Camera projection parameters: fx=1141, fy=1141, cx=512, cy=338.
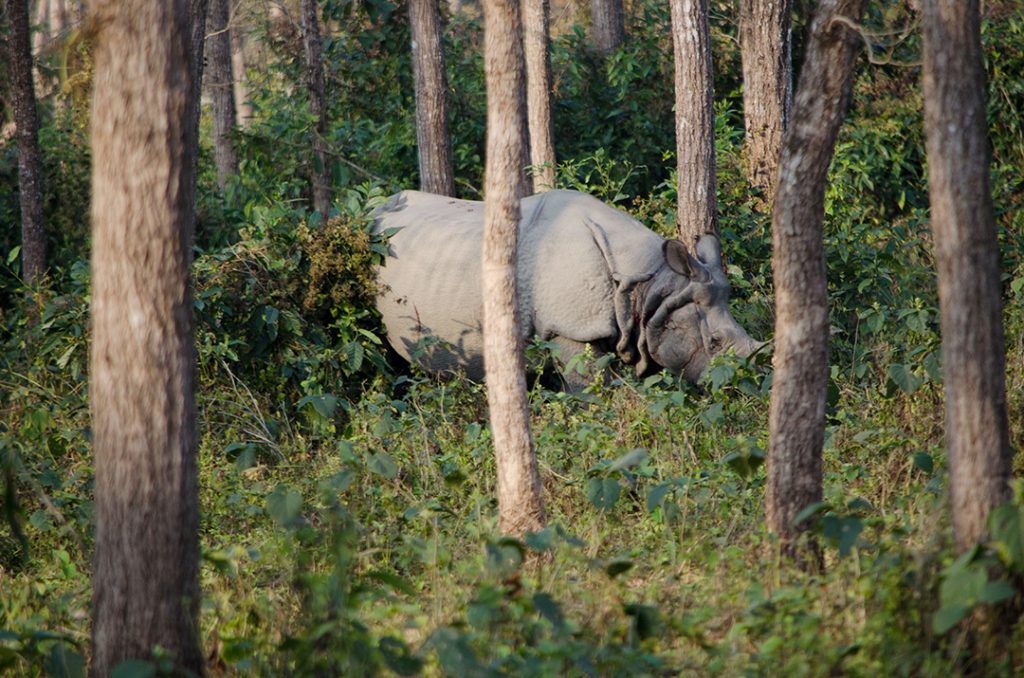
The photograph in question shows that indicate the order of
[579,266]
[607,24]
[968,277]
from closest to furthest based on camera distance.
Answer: [968,277] → [579,266] → [607,24]

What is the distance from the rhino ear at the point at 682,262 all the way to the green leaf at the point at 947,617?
191 inches

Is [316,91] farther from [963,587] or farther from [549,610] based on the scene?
[963,587]

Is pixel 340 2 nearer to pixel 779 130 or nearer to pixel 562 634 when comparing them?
pixel 779 130

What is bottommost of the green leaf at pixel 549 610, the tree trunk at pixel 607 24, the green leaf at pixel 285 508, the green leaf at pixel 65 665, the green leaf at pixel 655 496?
the green leaf at pixel 65 665

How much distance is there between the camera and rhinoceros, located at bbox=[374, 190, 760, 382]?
876 centimetres

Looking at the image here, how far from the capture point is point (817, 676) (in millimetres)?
4227

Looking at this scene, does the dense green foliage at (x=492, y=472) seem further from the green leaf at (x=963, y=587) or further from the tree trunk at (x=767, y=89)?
the tree trunk at (x=767, y=89)

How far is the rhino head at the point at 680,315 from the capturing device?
8711mm

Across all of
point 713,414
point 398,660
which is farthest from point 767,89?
point 398,660

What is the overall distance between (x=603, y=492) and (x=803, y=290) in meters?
1.46

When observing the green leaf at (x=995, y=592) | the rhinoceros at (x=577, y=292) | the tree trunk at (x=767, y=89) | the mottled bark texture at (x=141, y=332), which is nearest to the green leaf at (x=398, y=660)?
the mottled bark texture at (x=141, y=332)

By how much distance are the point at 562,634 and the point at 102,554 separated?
188cm

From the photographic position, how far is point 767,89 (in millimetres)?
10789

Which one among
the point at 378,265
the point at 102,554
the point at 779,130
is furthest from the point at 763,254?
the point at 102,554
